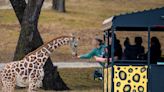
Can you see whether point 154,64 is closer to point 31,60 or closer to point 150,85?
point 150,85

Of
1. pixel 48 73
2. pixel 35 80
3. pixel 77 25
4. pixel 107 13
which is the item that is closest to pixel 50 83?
pixel 48 73

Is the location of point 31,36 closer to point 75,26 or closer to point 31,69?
point 31,69

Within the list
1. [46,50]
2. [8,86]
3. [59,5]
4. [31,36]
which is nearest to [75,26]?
[59,5]

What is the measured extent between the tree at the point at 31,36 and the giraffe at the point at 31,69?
3892mm

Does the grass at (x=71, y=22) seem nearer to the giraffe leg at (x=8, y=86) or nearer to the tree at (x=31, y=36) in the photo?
the tree at (x=31, y=36)

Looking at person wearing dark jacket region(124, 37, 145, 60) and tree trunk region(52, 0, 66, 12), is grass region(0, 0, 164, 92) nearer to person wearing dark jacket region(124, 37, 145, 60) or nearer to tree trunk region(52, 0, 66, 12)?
tree trunk region(52, 0, 66, 12)

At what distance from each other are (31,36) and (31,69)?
14.0 feet

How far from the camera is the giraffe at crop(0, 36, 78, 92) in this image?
17.4 meters

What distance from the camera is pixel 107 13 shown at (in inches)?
1959

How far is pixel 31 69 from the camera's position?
17.5 metres

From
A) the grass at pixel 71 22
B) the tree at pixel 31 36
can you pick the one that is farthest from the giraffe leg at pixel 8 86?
the grass at pixel 71 22

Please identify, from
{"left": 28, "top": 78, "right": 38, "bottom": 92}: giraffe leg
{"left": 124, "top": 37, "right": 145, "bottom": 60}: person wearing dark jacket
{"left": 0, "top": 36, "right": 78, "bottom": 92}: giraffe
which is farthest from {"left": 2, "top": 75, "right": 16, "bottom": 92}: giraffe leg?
{"left": 124, "top": 37, "right": 145, "bottom": 60}: person wearing dark jacket

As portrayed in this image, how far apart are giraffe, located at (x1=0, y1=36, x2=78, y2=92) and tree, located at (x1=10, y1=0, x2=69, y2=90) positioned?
3.89 metres

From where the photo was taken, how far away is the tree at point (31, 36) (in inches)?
846
